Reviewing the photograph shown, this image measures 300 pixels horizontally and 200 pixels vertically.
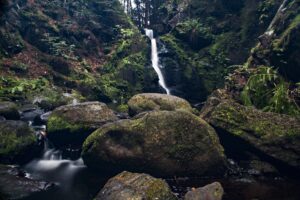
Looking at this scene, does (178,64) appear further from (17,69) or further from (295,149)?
(295,149)

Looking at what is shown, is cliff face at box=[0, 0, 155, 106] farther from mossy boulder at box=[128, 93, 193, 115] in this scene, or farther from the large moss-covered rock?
the large moss-covered rock

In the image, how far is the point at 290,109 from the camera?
13664 millimetres

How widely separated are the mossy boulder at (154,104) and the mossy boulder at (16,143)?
5098 millimetres

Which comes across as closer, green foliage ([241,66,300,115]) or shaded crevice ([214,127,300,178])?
shaded crevice ([214,127,300,178])

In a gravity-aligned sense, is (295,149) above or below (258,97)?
below

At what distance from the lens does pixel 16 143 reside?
11.9 m

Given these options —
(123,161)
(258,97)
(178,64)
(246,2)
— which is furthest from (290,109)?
(246,2)

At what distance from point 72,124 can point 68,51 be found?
1268cm

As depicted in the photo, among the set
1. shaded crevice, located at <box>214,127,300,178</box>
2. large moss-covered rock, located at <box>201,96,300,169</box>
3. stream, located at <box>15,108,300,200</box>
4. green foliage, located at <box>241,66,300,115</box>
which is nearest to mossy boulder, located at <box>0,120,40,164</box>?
stream, located at <box>15,108,300,200</box>

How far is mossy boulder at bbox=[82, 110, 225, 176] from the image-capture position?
35.9 feet

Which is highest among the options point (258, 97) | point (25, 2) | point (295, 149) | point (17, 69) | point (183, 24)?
point (25, 2)

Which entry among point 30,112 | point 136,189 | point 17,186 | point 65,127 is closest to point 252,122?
point 136,189

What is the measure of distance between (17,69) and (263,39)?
14929 millimetres

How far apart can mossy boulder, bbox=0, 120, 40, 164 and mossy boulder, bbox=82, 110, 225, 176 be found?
226 centimetres
